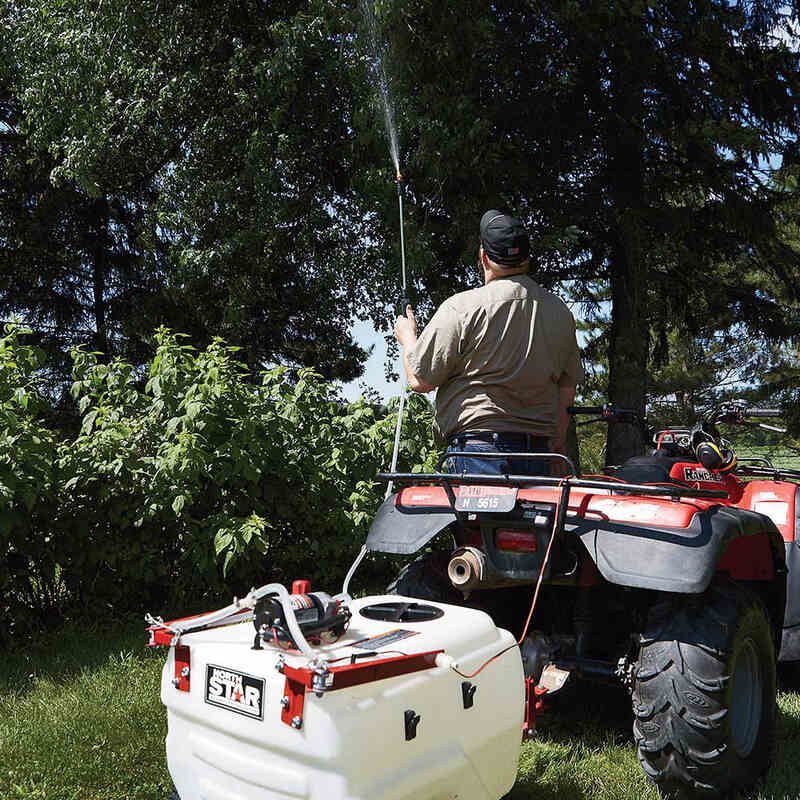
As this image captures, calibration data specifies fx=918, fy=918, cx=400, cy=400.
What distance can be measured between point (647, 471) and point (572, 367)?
1.75ft

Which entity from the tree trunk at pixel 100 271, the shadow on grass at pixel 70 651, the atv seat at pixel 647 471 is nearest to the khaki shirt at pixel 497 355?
the atv seat at pixel 647 471

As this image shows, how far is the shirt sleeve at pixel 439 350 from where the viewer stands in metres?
3.59

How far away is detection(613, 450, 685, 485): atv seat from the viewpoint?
3.77 metres

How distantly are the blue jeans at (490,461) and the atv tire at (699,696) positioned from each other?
2.53 feet

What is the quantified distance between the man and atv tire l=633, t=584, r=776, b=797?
866 millimetres

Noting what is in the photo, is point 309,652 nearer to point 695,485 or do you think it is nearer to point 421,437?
point 695,485

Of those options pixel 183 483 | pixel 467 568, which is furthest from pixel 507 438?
pixel 183 483

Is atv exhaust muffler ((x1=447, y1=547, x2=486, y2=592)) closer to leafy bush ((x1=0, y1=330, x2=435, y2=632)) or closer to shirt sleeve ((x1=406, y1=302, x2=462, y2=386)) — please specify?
shirt sleeve ((x1=406, y1=302, x2=462, y2=386))

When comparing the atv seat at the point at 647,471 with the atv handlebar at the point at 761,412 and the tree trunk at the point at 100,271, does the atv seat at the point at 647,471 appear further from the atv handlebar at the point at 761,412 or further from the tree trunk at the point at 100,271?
the tree trunk at the point at 100,271

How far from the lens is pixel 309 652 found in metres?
2.33

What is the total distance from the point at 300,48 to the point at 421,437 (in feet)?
17.8

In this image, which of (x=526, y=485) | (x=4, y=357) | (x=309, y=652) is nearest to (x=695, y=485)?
(x=526, y=485)

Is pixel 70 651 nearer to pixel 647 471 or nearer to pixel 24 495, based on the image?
pixel 24 495

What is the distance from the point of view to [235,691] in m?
2.41
